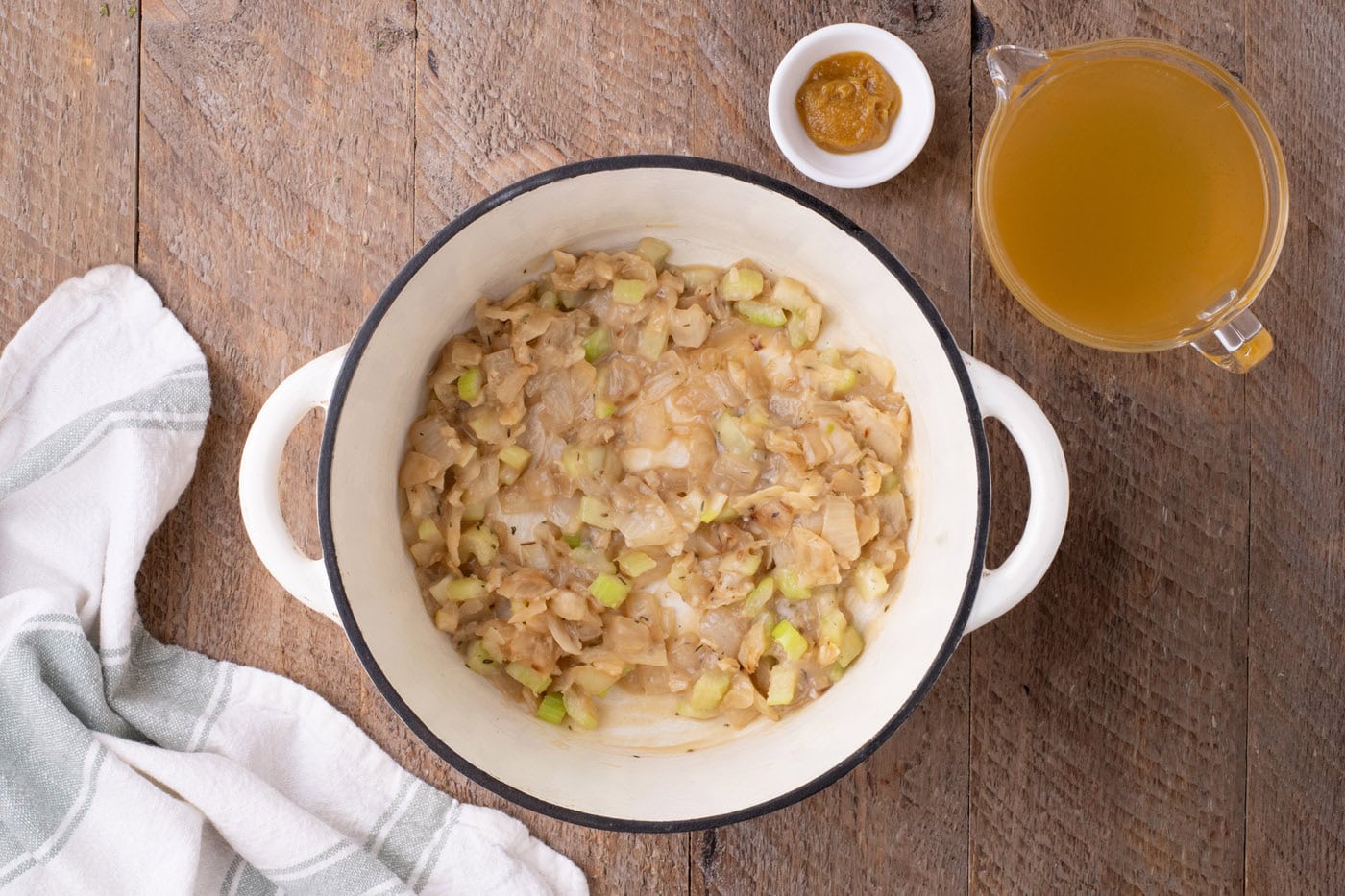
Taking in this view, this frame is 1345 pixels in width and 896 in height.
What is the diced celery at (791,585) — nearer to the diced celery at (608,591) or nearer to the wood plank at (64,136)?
the diced celery at (608,591)

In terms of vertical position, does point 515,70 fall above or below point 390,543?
above

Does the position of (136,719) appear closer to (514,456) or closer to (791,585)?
(514,456)

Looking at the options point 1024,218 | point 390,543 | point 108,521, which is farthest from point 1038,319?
point 108,521

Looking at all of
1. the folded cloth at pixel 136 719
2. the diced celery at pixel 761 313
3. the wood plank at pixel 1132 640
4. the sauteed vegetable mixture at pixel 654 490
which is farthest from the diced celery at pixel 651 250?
the folded cloth at pixel 136 719

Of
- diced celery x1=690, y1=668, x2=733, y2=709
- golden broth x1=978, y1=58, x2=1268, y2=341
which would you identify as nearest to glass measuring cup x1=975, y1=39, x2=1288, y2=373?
golden broth x1=978, y1=58, x2=1268, y2=341

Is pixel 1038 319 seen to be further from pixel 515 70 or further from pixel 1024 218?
pixel 515 70

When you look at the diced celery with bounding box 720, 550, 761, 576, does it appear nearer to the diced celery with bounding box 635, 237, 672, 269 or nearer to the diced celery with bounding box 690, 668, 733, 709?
the diced celery with bounding box 690, 668, 733, 709

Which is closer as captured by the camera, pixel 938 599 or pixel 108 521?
pixel 938 599
